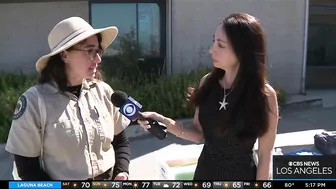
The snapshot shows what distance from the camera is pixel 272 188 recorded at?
1.60 metres

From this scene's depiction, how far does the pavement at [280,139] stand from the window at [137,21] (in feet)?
9.08

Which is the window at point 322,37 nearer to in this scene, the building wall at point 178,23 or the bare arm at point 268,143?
the building wall at point 178,23

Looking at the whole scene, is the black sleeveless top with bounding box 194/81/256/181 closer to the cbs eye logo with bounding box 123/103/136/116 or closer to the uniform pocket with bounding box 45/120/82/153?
the cbs eye logo with bounding box 123/103/136/116

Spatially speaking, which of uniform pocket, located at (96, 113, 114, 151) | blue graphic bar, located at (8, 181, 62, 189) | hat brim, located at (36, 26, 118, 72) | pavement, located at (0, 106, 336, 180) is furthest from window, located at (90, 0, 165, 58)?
blue graphic bar, located at (8, 181, 62, 189)

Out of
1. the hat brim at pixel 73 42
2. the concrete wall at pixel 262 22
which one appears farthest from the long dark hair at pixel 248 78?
the concrete wall at pixel 262 22

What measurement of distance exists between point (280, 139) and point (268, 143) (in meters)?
3.57

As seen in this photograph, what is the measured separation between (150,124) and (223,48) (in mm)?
488

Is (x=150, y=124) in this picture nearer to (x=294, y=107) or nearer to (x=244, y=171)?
(x=244, y=171)

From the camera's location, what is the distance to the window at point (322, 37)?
8828 millimetres

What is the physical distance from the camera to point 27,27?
749cm

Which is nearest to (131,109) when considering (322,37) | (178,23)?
(178,23)

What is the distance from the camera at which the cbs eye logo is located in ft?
5.75

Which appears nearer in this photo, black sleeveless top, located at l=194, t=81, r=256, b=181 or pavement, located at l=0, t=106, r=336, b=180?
black sleeveless top, located at l=194, t=81, r=256, b=181

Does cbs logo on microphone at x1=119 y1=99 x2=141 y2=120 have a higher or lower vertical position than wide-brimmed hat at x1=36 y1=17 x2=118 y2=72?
lower
